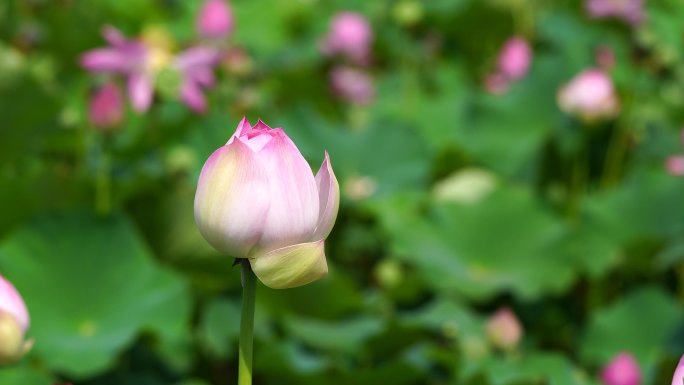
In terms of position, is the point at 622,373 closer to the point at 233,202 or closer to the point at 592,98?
the point at 592,98

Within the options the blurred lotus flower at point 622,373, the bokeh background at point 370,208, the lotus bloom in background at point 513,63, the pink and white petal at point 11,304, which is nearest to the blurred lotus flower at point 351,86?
the bokeh background at point 370,208

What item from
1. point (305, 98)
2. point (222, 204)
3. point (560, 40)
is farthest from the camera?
point (560, 40)

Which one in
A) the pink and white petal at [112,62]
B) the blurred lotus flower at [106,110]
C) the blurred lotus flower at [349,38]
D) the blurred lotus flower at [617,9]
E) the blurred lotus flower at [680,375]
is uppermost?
the blurred lotus flower at [617,9]

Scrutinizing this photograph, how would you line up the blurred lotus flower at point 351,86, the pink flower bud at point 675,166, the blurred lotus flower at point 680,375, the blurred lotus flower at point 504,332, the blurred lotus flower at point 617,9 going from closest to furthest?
the blurred lotus flower at point 680,375
the blurred lotus flower at point 504,332
the pink flower bud at point 675,166
the blurred lotus flower at point 351,86
the blurred lotus flower at point 617,9

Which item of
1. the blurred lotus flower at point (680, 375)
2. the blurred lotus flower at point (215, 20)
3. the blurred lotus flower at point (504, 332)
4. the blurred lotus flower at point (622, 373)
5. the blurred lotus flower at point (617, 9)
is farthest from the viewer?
the blurred lotus flower at point (617, 9)

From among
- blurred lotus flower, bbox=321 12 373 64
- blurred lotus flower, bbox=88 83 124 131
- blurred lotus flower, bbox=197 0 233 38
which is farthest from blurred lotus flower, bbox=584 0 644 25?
blurred lotus flower, bbox=88 83 124 131

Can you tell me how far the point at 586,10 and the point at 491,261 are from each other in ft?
4.40

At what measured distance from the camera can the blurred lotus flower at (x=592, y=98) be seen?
181 centimetres

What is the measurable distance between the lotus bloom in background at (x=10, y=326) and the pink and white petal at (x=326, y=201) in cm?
19

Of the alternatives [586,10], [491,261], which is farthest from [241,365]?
[586,10]

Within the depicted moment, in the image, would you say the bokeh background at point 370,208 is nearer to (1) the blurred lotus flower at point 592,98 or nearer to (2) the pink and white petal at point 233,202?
(1) the blurred lotus flower at point 592,98

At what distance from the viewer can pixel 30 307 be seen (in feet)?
4.20

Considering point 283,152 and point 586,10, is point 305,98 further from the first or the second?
point 283,152

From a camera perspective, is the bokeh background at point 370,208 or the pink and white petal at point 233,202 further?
the bokeh background at point 370,208
